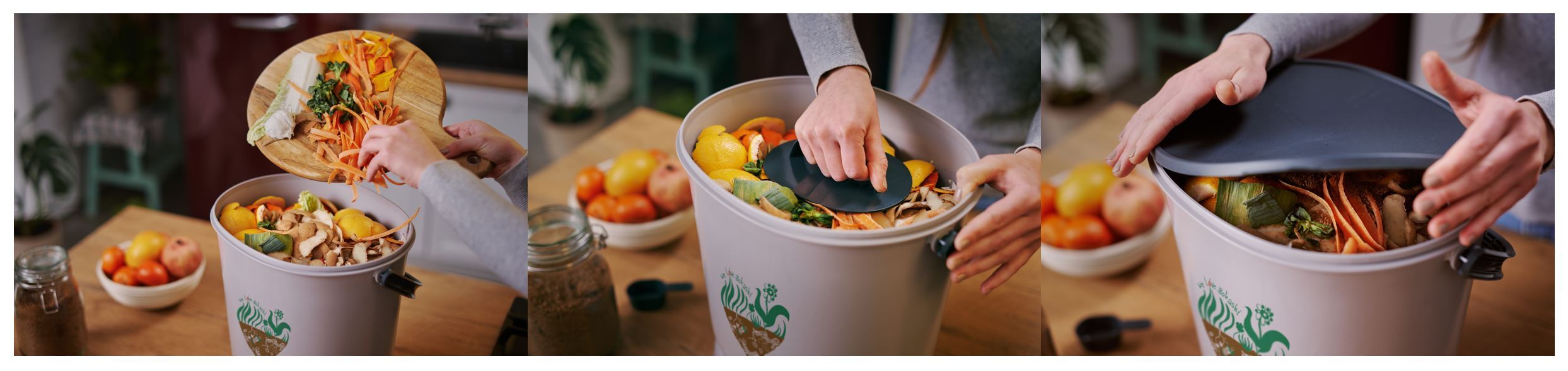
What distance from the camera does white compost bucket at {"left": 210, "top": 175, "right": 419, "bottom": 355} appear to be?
1631 millimetres

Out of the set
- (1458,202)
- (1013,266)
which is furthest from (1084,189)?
(1458,202)

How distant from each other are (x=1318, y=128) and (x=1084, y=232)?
0.38 metres

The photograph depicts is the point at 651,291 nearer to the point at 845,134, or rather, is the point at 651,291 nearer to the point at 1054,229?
the point at 845,134

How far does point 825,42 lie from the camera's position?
161cm

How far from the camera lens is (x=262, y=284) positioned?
166cm

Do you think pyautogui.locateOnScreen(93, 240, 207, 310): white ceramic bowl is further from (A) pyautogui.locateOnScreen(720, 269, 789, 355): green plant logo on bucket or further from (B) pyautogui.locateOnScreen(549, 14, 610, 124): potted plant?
(A) pyautogui.locateOnScreen(720, 269, 789, 355): green plant logo on bucket

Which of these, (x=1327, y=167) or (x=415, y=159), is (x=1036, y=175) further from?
(x=415, y=159)

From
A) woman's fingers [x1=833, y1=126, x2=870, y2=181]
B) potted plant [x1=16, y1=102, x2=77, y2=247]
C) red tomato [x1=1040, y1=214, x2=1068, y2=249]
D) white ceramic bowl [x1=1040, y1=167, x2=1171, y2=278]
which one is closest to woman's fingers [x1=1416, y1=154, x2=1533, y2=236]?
white ceramic bowl [x1=1040, y1=167, x2=1171, y2=278]

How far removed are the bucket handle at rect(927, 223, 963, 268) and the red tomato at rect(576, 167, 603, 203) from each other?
0.54 metres

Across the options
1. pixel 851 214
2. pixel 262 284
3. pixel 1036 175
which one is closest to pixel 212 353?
pixel 262 284

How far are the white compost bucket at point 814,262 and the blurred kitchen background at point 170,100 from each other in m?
0.35

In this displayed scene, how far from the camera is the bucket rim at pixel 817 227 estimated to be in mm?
1487

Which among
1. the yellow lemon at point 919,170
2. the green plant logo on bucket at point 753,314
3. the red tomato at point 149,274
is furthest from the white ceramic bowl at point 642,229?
the red tomato at point 149,274

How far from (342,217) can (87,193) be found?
0.51 metres
